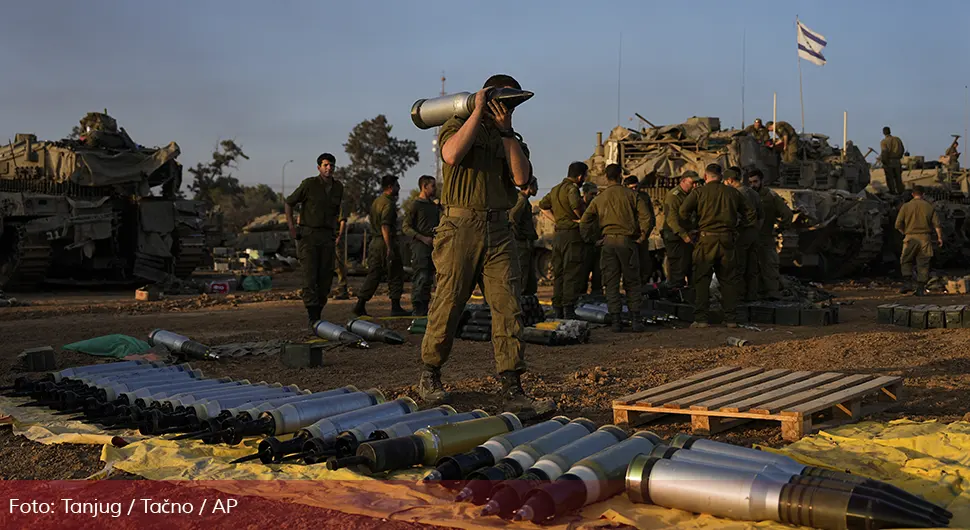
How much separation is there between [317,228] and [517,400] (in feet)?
18.0

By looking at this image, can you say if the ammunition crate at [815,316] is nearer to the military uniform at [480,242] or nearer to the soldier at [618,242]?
the soldier at [618,242]

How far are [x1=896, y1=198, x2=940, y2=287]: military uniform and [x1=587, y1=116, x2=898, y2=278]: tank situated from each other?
1.59 meters

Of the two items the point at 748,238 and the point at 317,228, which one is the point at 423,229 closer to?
the point at 317,228

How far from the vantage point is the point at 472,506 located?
12.6ft

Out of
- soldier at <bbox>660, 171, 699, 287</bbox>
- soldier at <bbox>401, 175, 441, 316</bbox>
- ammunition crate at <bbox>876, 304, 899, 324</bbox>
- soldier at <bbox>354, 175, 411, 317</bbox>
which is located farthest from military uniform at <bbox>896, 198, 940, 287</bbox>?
soldier at <bbox>354, 175, 411, 317</bbox>

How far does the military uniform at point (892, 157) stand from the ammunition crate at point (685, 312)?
13.5 m

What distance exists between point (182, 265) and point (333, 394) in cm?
1631

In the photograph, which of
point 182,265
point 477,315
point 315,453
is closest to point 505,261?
point 315,453

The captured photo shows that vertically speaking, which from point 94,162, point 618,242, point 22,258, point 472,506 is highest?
point 94,162

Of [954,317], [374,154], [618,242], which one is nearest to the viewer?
[954,317]

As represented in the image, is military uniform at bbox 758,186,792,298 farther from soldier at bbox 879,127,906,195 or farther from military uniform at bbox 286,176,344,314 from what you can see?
soldier at bbox 879,127,906,195

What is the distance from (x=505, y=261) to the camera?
602cm

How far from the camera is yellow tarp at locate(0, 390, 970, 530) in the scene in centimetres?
371

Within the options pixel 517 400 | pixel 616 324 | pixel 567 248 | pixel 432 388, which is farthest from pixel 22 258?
pixel 517 400
